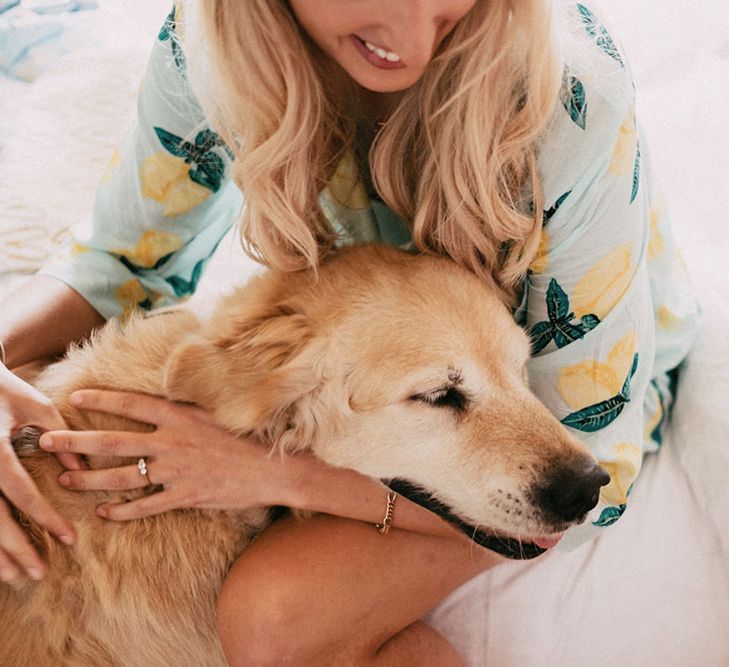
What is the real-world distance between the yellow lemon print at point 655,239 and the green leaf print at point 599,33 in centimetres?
34

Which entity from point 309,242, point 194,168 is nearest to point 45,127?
point 194,168

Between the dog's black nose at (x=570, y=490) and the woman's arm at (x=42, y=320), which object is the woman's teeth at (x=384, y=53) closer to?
the dog's black nose at (x=570, y=490)

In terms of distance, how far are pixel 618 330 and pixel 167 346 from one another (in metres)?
0.71

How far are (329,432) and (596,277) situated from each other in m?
0.46

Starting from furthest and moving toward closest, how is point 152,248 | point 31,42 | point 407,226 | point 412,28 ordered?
1. point 31,42
2. point 152,248
3. point 407,226
4. point 412,28

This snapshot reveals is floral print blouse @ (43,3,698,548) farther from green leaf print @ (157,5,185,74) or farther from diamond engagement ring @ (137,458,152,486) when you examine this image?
diamond engagement ring @ (137,458,152,486)

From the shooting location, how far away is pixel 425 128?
123 centimetres

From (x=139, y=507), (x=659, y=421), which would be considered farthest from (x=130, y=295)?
(x=659, y=421)

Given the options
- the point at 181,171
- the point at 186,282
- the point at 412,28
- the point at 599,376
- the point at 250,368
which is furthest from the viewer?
the point at 186,282

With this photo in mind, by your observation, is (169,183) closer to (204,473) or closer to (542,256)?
(204,473)

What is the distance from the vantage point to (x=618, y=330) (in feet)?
3.92

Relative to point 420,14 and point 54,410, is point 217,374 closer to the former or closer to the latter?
point 54,410

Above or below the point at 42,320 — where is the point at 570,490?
above

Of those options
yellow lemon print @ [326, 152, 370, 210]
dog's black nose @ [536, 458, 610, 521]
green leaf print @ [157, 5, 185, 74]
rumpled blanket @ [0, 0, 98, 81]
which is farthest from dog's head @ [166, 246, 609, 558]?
rumpled blanket @ [0, 0, 98, 81]
